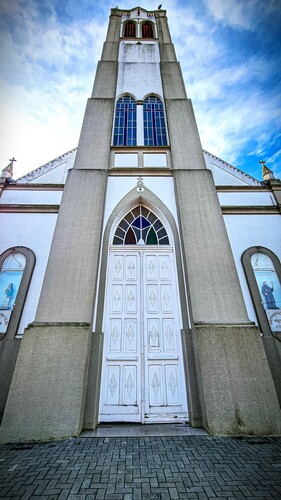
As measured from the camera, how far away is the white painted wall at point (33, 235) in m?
6.54

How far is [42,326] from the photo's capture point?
4684 millimetres

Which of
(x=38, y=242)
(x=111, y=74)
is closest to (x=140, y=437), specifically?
(x=38, y=242)

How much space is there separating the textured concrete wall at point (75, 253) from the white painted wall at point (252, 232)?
443 centimetres

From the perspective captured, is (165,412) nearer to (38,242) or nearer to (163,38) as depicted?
(38,242)

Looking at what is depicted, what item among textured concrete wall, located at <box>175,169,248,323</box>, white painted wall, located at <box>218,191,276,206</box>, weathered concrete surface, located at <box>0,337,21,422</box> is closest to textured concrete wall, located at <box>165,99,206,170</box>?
textured concrete wall, located at <box>175,169,248,323</box>

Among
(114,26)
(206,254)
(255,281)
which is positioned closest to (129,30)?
(114,26)

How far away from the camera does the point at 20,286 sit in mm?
6262

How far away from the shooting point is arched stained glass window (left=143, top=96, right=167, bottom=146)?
8.65m

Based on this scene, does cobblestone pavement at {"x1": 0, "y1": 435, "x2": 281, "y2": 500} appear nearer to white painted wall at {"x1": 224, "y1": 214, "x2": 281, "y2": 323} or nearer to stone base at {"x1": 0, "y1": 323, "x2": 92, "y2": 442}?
stone base at {"x1": 0, "y1": 323, "x2": 92, "y2": 442}

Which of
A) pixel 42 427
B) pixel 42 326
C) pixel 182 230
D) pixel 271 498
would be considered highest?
pixel 182 230

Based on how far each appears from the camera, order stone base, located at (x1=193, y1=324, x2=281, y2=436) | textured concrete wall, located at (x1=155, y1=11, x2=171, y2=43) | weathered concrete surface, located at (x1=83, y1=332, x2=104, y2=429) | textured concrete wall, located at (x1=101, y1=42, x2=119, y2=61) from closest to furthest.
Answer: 1. stone base, located at (x1=193, y1=324, x2=281, y2=436)
2. weathered concrete surface, located at (x1=83, y1=332, x2=104, y2=429)
3. textured concrete wall, located at (x1=101, y1=42, x2=119, y2=61)
4. textured concrete wall, located at (x1=155, y1=11, x2=171, y2=43)

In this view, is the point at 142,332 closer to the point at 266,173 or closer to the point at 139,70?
the point at 266,173

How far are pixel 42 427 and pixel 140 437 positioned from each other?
1766 mm

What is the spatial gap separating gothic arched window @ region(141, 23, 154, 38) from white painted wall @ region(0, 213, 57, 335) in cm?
1386
